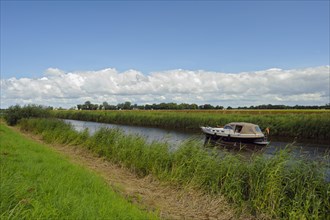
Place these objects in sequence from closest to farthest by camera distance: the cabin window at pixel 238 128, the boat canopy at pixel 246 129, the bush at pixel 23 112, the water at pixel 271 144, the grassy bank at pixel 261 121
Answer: the water at pixel 271 144
the boat canopy at pixel 246 129
the cabin window at pixel 238 128
the grassy bank at pixel 261 121
the bush at pixel 23 112

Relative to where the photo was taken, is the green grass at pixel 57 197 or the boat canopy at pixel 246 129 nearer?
the green grass at pixel 57 197

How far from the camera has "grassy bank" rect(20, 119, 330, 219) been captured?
7691 millimetres

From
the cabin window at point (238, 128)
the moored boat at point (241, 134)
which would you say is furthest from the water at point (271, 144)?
the cabin window at point (238, 128)

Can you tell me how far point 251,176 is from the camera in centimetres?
869

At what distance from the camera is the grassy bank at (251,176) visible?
25.2ft

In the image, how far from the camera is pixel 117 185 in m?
8.84

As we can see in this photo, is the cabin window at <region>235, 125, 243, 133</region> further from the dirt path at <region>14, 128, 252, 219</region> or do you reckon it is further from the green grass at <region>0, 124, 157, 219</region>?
the green grass at <region>0, 124, 157, 219</region>

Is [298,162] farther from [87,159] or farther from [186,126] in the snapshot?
[186,126]

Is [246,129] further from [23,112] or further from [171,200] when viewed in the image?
[23,112]

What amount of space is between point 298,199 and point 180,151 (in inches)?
165

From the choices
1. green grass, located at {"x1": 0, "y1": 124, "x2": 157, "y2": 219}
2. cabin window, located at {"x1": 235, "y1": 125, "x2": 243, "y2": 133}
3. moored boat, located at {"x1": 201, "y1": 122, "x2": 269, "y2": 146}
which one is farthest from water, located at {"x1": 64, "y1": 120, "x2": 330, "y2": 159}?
green grass, located at {"x1": 0, "y1": 124, "x2": 157, "y2": 219}

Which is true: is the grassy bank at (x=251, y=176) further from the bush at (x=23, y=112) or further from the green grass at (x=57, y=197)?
the bush at (x=23, y=112)

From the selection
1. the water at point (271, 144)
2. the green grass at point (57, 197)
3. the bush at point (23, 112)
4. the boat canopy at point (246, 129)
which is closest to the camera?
the green grass at point (57, 197)

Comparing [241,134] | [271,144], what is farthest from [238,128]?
[271,144]
